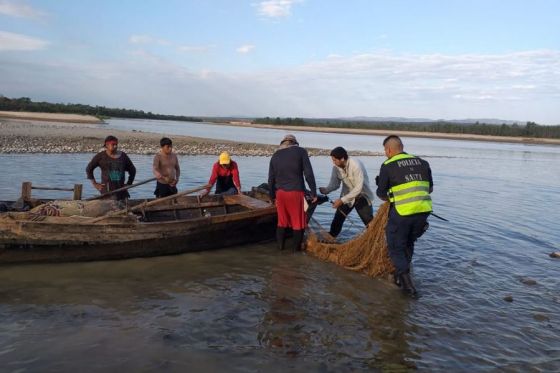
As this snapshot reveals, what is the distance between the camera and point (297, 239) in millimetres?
7809

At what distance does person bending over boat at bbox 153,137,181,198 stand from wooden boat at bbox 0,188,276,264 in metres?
0.58

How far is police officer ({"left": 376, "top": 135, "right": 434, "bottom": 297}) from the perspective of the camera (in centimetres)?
590

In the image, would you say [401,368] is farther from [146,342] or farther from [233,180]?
[233,180]

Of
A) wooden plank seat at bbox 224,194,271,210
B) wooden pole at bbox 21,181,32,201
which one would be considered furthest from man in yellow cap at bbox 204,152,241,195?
A: wooden pole at bbox 21,181,32,201

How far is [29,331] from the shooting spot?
476 centimetres

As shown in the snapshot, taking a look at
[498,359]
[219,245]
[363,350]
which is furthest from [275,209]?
[498,359]

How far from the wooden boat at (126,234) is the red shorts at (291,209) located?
50cm

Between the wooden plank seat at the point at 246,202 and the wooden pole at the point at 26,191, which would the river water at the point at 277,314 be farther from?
the wooden pole at the point at 26,191

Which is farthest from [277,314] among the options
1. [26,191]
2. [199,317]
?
[26,191]

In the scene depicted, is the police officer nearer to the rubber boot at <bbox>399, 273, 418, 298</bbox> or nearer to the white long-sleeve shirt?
the rubber boot at <bbox>399, 273, 418, 298</bbox>

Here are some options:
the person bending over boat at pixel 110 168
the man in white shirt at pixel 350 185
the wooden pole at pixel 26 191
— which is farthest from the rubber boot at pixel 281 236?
the wooden pole at pixel 26 191

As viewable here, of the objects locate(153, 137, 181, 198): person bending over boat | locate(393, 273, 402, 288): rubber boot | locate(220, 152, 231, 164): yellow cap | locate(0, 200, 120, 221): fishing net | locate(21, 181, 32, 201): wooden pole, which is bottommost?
locate(393, 273, 402, 288): rubber boot

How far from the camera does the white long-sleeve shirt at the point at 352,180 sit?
A: 761 centimetres

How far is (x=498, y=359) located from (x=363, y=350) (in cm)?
138
